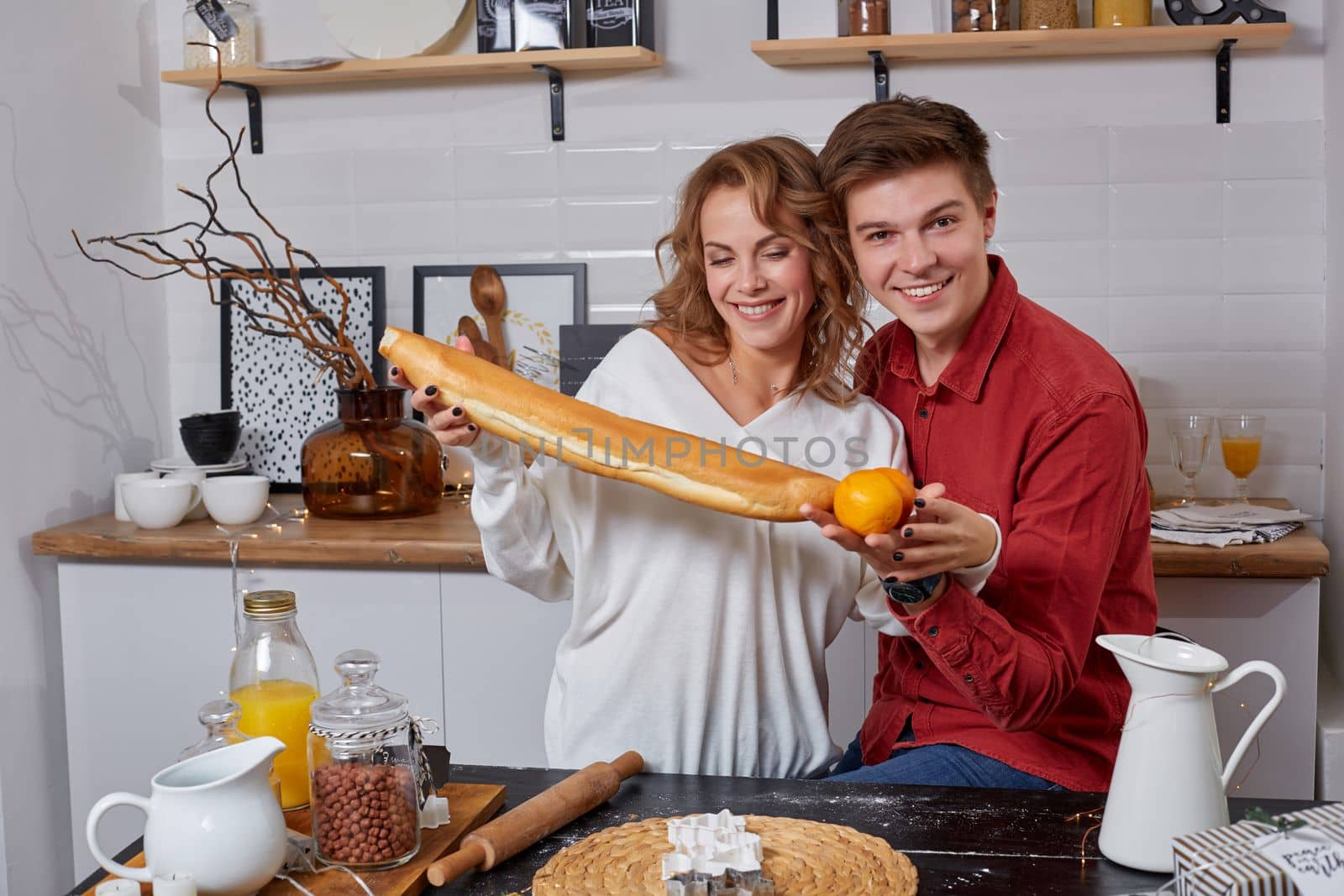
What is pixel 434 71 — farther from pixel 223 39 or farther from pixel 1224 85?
pixel 1224 85

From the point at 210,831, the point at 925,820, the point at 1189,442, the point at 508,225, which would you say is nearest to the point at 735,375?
the point at 925,820

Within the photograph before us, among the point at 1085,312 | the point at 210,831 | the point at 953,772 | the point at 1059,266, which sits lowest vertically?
the point at 953,772

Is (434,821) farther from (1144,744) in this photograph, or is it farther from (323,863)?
(1144,744)

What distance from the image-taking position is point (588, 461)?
4.75ft

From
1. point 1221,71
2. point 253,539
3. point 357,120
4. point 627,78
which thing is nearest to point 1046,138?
point 1221,71

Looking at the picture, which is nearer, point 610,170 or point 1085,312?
point 1085,312

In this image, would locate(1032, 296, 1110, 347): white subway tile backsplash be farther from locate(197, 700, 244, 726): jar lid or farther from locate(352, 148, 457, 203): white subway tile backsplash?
locate(197, 700, 244, 726): jar lid

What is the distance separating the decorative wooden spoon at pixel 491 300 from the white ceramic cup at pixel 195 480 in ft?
2.37

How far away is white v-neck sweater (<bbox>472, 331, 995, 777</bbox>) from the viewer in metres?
1.63

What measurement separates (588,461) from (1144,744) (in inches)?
26.1

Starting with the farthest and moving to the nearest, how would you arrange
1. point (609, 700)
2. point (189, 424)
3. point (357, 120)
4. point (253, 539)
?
point (357, 120), point (189, 424), point (253, 539), point (609, 700)

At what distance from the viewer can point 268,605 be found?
4.14ft

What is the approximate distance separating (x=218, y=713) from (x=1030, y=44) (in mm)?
2171

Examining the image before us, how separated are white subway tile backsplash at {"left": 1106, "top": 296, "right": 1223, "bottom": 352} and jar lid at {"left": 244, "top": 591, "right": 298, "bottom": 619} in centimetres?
210
